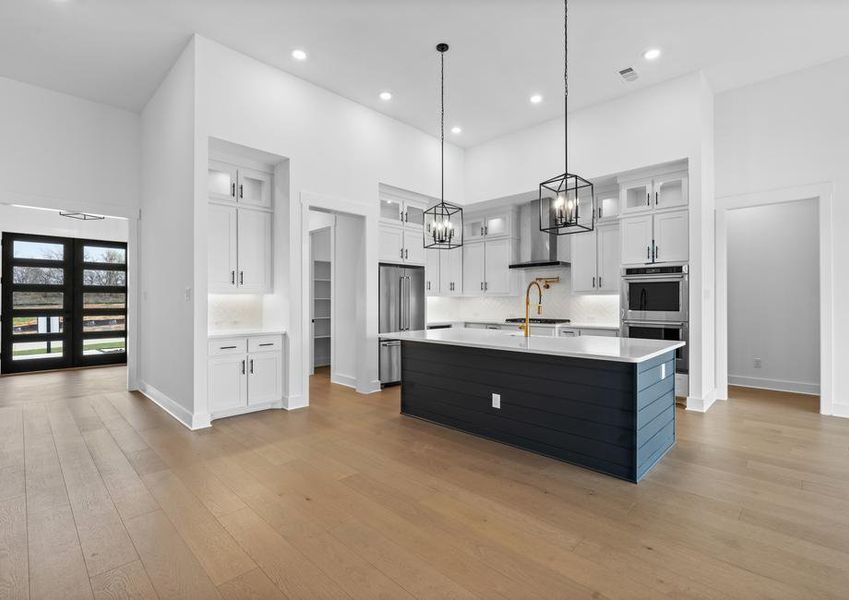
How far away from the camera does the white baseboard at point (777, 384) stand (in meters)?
5.58

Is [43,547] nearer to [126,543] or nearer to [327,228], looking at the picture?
[126,543]

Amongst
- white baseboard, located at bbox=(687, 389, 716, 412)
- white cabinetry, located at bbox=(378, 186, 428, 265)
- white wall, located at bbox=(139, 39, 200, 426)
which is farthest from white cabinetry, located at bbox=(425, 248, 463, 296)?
white baseboard, located at bbox=(687, 389, 716, 412)

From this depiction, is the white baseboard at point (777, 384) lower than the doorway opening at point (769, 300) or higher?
lower

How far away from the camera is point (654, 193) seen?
17.1ft

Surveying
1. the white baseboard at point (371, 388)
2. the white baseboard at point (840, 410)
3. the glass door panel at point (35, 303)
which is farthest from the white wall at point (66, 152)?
the white baseboard at point (840, 410)

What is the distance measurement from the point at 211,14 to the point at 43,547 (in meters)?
4.20

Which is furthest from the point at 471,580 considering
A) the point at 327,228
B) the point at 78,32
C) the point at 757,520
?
the point at 327,228

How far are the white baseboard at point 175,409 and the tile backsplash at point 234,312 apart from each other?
36.5 inches

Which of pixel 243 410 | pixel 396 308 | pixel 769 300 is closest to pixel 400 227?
pixel 396 308

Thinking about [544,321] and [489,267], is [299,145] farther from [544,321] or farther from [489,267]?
[544,321]

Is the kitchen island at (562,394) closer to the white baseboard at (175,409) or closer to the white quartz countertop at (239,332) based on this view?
the white quartz countertop at (239,332)

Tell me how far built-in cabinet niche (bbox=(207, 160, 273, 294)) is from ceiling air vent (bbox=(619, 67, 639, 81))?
4274 mm

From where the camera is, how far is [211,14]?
12.5 feet

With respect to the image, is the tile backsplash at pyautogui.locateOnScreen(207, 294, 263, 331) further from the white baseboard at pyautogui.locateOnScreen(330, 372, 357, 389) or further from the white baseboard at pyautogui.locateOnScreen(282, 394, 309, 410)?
the white baseboard at pyautogui.locateOnScreen(330, 372, 357, 389)
